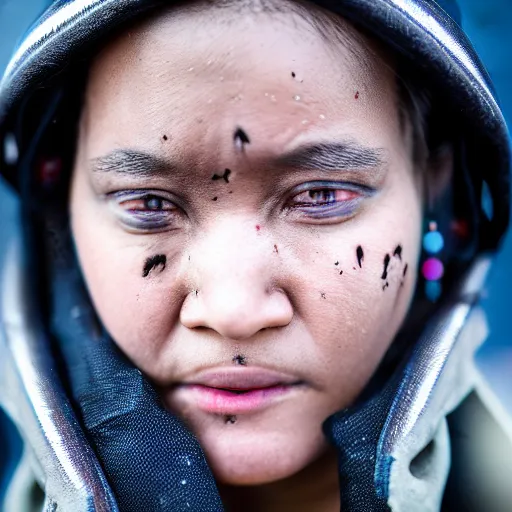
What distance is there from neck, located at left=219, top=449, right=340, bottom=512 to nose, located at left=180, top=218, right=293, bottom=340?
1.05 ft

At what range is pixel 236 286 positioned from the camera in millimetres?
797

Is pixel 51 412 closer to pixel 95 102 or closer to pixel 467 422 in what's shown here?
pixel 95 102

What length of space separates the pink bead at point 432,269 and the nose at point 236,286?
31cm

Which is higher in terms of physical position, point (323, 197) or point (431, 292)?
point (323, 197)

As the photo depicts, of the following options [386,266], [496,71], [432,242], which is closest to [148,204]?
[386,266]

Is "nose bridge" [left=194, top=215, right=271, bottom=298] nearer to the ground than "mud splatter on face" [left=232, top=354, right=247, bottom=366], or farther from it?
farther from it

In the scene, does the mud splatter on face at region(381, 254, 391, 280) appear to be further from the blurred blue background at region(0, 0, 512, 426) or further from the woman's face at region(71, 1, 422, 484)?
the blurred blue background at region(0, 0, 512, 426)

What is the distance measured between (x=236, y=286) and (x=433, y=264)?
391 mm

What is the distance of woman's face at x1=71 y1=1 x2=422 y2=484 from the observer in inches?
31.1

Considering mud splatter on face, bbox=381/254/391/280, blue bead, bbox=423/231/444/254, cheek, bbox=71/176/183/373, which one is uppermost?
blue bead, bbox=423/231/444/254

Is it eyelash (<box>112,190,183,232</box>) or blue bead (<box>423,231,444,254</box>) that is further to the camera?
blue bead (<box>423,231,444,254</box>)

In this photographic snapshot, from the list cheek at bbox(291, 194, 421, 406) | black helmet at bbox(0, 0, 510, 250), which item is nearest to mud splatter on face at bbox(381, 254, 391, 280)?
cheek at bbox(291, 194, 421, 406)

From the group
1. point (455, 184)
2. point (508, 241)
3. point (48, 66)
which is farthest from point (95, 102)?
point (508, 241)

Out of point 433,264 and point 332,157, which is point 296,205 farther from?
point 433,264
